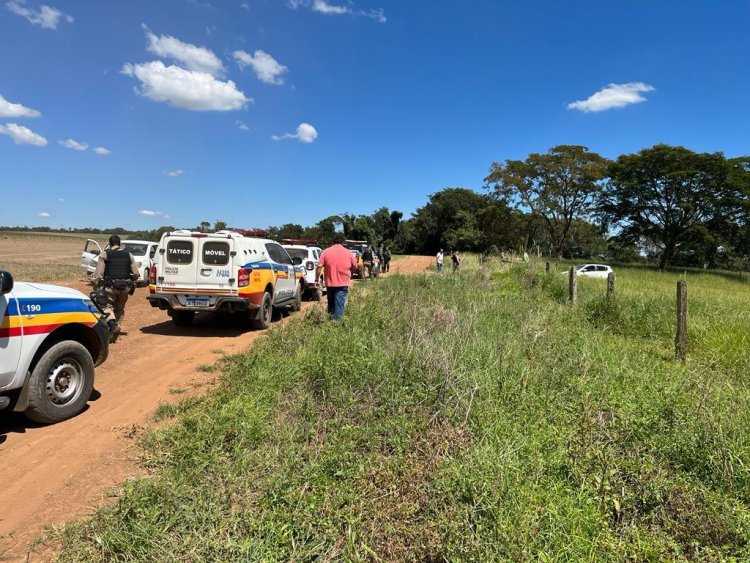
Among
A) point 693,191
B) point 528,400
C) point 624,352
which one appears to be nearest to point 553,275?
point 624,352

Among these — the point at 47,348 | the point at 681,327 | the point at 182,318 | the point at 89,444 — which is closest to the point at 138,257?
the point at 182,318

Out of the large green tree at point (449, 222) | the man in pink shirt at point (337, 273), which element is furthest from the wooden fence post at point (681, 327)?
the large green tree at point (449, 222)

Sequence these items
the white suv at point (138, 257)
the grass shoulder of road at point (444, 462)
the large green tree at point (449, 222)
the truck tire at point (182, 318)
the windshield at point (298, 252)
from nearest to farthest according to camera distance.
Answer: the grass shoulder of road at point (444, 462) < the truck tire at point (182, 318) < the windshield at point (298, 252) < the white suv at point (138, 257) < the large green tree at point (449, 222)

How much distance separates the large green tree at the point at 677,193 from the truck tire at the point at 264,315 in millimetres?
36472

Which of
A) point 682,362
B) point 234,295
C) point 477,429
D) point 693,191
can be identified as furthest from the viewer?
point 693,191

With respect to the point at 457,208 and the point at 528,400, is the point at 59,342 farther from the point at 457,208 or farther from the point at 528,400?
the point at 457,208

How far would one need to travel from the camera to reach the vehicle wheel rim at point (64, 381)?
4501 mm

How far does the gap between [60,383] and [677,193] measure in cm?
4304

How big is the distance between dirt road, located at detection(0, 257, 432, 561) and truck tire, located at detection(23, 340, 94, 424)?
149 millimetres

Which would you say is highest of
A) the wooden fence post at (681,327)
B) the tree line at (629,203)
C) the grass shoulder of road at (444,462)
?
the tree line at (629,203)

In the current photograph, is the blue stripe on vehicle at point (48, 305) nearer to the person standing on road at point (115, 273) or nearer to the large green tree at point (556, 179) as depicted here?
the person standing on road at point (115, 273)

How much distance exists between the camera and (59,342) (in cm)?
460

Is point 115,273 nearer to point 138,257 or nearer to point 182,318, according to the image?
point 182,318

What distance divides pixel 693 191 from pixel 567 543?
4175 cm
